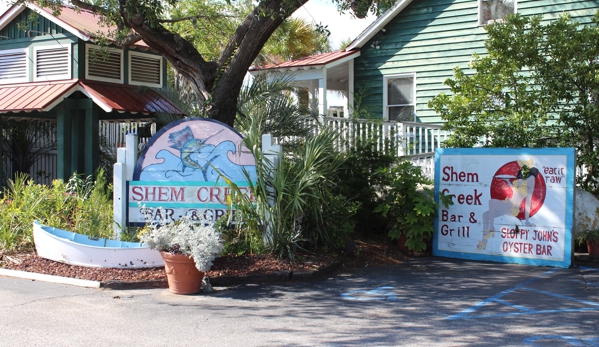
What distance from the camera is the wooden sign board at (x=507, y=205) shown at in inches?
380

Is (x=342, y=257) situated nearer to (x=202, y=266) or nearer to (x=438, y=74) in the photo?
Result: (x=202, y=266)

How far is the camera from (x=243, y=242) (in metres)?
9.38

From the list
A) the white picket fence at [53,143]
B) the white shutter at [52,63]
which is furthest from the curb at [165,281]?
the white picket fence at [53,143]

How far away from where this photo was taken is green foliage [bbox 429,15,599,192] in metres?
10.8

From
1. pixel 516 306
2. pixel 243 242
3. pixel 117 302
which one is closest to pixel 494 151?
pixel 516 306

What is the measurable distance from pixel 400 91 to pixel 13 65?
10025 millimetres

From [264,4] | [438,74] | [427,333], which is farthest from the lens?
[438,74]

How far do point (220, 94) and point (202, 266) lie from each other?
14.7ft

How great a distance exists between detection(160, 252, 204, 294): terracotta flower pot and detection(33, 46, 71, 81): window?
25.1 feet

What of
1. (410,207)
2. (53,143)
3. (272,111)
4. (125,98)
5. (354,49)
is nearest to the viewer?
(410,207)

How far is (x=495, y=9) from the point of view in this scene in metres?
15.8

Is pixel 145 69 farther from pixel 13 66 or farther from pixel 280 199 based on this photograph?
pixel 280 199

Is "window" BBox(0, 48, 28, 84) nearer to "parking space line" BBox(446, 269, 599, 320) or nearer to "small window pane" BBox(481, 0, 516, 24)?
"small window pane" BBox(481, 0, 516, 24)

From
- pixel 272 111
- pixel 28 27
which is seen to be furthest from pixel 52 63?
pixel 272 111
